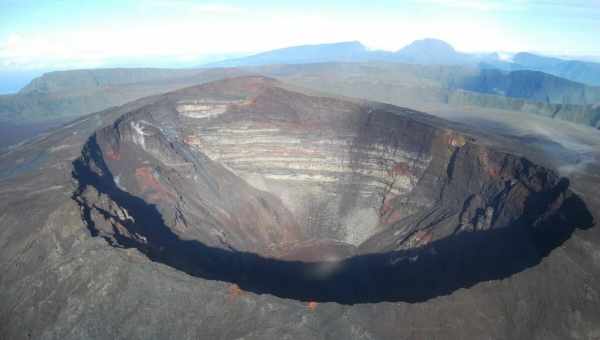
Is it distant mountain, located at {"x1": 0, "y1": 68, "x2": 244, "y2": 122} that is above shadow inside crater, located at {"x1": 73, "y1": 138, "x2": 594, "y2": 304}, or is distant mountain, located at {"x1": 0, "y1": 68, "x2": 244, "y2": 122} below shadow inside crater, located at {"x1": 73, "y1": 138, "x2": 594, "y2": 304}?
above

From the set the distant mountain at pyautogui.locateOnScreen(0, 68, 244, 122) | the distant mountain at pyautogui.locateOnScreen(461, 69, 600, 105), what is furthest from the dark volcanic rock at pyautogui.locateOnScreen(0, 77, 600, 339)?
the distant mountain at pyautogui.locateOnScreen(461, 69, 600, 105)

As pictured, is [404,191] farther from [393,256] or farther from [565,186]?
[565,186]

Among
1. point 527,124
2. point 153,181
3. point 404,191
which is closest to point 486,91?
point 527,124

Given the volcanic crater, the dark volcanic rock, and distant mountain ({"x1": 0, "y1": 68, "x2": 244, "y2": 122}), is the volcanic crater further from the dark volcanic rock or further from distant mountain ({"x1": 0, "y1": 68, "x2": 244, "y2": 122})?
distant mountain ({"x1": 0, "y1": 68, "x2": 244, "y2": 122})

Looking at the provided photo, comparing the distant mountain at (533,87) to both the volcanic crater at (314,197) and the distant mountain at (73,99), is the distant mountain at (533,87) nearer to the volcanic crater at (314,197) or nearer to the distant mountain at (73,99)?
the distant mountain at (73,99)

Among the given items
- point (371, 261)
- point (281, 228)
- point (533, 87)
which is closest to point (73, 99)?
point (281, 228)

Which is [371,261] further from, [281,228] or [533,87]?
[533,87]
